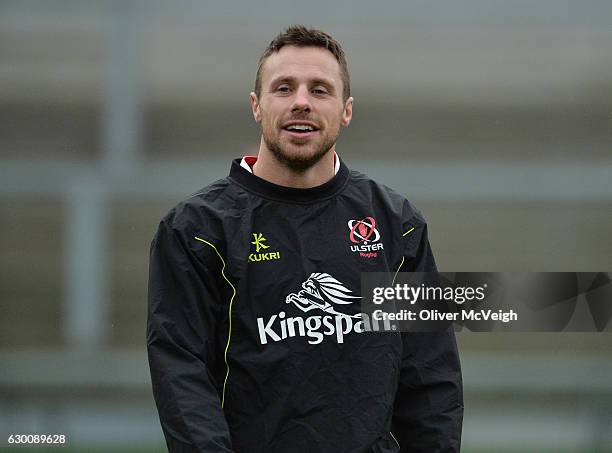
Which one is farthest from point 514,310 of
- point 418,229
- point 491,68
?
point 418,229

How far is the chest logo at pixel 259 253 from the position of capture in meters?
1.81

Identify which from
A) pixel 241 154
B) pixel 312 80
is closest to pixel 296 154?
pixel 312 80

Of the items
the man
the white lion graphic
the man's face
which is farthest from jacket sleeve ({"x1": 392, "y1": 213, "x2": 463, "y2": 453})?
the man's face

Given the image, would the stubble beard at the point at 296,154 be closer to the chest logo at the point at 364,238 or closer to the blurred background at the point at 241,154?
the chest logo at the point at 364,238

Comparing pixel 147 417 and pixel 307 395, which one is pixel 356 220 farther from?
pixel 147 417

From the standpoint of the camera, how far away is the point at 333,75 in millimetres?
1870

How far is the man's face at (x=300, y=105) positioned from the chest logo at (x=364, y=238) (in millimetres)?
159

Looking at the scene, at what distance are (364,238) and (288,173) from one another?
8.1 inches

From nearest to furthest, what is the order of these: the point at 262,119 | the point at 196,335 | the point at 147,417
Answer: the point at 196,335, the point at 262,119, the point at 147,417

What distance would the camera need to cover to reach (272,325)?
70.2 inches

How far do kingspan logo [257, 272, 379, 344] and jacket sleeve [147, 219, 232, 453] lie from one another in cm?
12

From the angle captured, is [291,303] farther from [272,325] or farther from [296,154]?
[296,154]

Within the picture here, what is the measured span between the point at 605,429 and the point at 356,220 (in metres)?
1.70

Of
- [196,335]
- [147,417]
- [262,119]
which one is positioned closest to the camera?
[196,335]
